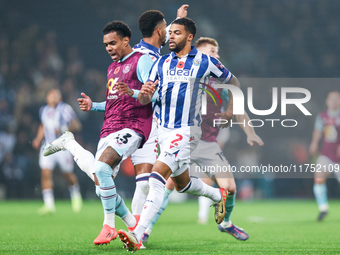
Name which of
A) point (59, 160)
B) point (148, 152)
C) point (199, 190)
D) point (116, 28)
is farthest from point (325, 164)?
point (116, 28)

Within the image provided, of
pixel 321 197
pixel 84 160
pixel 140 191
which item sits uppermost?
pixel 84 160

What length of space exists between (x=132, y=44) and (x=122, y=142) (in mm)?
12022

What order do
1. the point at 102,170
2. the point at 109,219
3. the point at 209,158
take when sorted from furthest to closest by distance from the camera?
the point at 209,158
the point at 109,219
the point at 102,170

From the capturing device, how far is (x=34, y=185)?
41.1ft

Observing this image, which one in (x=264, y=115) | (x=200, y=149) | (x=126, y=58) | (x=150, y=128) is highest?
(x=126, y=58)

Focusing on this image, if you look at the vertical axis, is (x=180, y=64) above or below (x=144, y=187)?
above

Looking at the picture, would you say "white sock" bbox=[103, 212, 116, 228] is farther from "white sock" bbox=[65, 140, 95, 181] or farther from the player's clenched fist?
the player's clenched fist

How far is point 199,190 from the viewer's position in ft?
14.9

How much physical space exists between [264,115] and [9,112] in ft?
27.4

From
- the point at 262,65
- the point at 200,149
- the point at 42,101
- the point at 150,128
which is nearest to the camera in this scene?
the point at 150,128

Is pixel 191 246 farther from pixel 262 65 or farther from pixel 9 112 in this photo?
pixel 262 65

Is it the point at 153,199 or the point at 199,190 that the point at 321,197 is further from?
the point at 153,199

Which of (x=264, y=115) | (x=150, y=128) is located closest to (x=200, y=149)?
(x=150, y=128)

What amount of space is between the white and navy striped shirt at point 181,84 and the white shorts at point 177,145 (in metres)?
0.07
